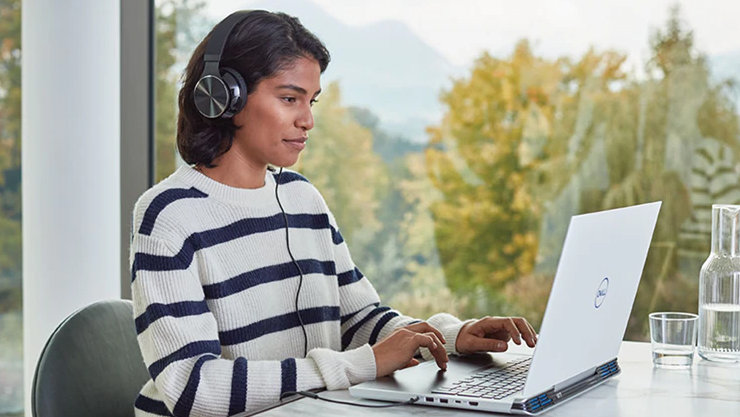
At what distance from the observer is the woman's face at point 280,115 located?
1.65m

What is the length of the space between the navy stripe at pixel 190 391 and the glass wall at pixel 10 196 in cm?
159

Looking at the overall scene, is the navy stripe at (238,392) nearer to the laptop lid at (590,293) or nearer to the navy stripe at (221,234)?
the navy stripe at (221,234)

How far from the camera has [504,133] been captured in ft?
8.64

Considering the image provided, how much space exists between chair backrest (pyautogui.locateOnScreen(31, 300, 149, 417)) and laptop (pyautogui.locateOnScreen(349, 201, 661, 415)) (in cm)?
51

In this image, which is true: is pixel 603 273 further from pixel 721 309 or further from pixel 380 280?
pixel 380 280

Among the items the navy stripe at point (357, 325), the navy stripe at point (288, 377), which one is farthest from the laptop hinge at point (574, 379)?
the navy stripe at point (357, 325)

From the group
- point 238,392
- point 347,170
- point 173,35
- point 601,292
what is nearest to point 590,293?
point 601,292

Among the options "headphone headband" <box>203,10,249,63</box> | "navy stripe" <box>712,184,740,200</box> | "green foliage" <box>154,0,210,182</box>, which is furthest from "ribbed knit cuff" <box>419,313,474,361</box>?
"green foliage" <box>154,0,210,182</box>

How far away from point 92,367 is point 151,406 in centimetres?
14

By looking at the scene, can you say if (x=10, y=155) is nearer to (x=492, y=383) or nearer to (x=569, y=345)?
(x=492, y=383)

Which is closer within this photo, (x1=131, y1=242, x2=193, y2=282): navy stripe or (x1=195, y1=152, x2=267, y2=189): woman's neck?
(x1=131, y1=242, x2=193, y2=282): navy stripe

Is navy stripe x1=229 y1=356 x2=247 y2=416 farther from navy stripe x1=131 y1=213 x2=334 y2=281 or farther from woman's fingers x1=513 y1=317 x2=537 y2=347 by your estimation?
woman's fingers x1=513 y1=317 x2=537 y2=347

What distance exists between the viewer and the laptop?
1.22 metres

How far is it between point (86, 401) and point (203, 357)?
301 millimetres
